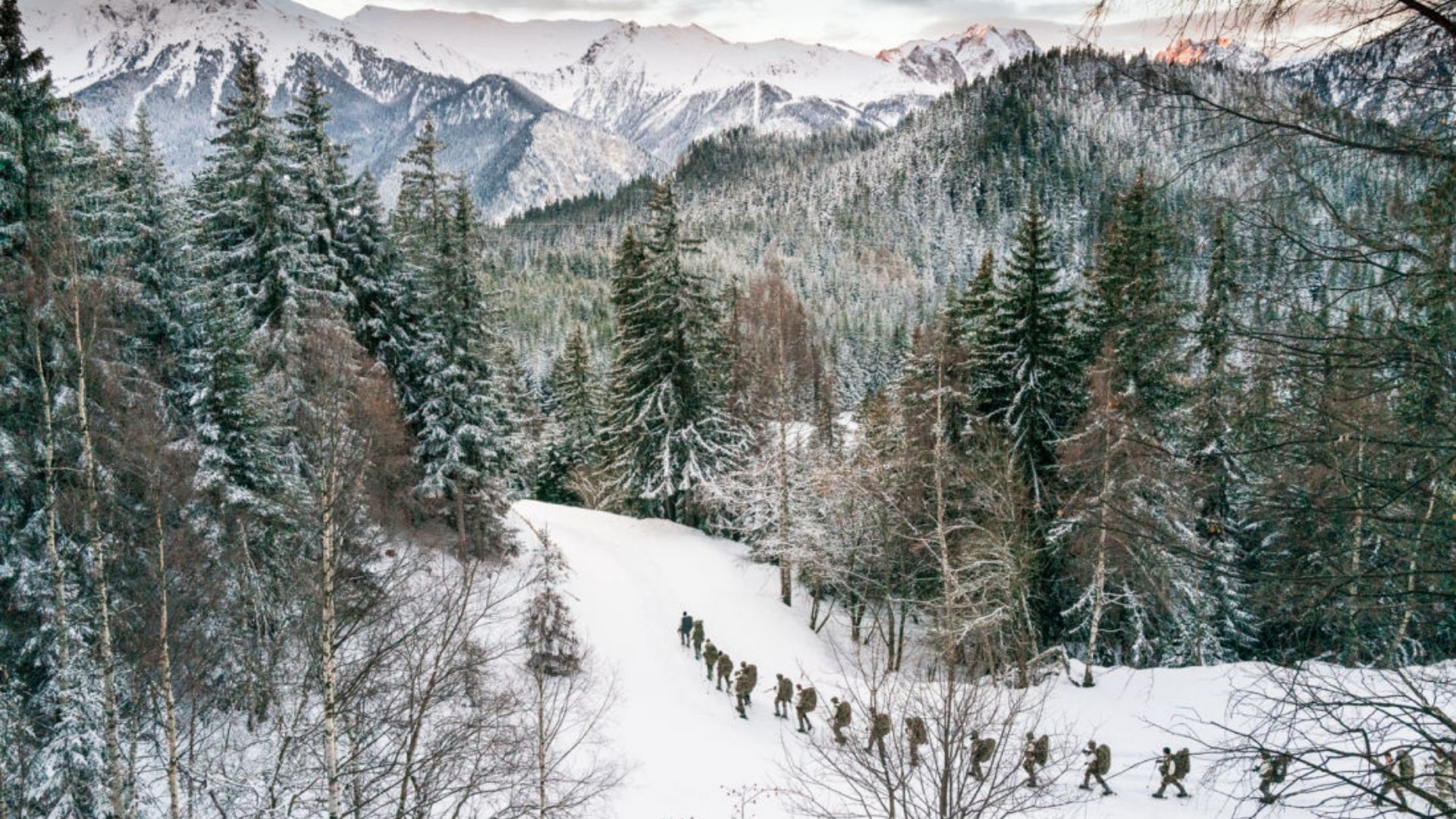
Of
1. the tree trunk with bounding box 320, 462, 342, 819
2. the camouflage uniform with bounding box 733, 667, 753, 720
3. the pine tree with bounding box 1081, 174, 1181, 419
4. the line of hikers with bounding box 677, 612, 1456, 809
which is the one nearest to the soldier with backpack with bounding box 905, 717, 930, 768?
the line of hikers with bounding box 677, 612, 1456, 809

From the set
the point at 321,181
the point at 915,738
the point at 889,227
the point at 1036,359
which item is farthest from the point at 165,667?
the point at 889,227

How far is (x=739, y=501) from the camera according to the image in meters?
26.5

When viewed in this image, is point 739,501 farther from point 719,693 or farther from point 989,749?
point 989,749

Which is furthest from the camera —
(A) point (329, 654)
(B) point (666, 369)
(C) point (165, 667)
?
(B) point (666, 369)

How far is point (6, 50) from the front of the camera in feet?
38.2

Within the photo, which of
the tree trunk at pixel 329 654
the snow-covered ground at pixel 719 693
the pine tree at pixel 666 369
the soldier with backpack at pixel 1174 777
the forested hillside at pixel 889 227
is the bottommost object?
the snow-covered ground at pixel 719 693

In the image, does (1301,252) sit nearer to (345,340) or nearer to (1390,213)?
(1390,213)

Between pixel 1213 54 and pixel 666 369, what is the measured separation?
2602cm

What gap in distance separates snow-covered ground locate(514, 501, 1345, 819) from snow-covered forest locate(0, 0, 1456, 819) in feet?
0.51

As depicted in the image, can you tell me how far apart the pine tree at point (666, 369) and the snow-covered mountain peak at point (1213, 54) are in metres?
25.1

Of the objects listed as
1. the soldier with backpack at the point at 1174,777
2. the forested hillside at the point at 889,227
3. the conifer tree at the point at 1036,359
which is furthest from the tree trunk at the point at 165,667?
the forested hillside at the point at 889,227

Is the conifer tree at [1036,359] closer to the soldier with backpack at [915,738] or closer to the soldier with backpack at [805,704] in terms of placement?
the soldier with backpack at [805,704]

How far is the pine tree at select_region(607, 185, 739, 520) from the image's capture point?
2830 cm

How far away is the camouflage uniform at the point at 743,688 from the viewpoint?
17.0 metres
